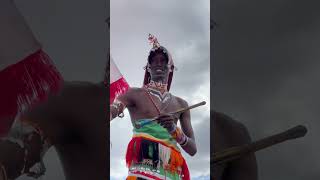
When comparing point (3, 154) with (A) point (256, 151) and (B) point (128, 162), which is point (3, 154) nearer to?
(B) point (128, 162)

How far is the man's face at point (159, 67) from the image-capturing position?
34.2 ft

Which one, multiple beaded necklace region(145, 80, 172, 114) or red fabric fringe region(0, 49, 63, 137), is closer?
red fabric fringe region(0, 49, 63, 137)

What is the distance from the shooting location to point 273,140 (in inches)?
410

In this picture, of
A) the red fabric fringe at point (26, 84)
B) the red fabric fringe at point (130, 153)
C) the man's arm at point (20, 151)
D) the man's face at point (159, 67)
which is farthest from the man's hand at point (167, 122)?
the man's arm at point (20, 151)

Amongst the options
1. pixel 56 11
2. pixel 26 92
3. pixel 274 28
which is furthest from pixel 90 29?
pixel 274 28

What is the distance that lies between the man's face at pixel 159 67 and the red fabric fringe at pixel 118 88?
47 centimetres

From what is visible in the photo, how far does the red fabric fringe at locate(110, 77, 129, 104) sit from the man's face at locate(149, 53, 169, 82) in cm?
47

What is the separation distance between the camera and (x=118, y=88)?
10.2 metres

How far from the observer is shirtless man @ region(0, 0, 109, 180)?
9.73 metres

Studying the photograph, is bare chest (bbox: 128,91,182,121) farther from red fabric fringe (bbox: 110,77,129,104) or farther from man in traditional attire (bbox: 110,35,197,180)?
red fabric fringe (bbox: 110,77,129,104)

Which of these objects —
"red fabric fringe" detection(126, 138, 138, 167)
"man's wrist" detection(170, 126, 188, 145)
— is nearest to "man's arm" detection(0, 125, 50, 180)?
"red fabric fringe" detection(126, 138, 138, 167)

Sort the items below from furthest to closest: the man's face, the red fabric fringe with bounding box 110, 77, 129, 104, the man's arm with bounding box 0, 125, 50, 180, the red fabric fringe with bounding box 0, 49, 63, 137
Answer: the man's face < the red fabric fringe with bounding box 110, 77, 129, 104 < the red fabric fringe with bounding box 0, 49, 63, 137 < the man's arm with bounding box 0, 125, 50, 180

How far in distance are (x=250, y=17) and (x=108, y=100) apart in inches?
105

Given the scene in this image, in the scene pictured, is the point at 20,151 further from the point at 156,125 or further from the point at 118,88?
the point at 156,125
